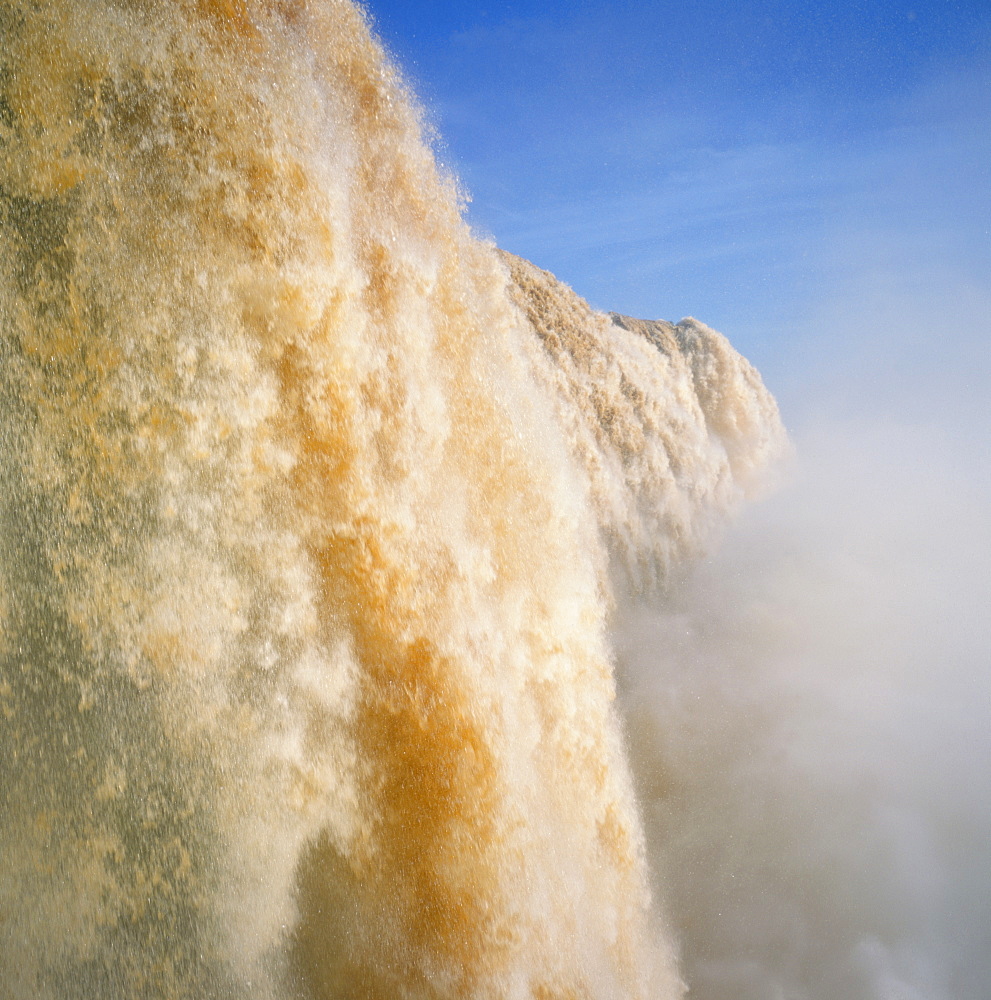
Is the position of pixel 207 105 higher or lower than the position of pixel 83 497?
higher

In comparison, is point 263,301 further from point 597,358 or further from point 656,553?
point 656,553

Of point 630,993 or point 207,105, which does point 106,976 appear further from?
point 207,105

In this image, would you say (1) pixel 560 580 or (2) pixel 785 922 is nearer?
(1) pixel 560 580

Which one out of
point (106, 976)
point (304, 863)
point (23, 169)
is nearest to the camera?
point (23, 169)

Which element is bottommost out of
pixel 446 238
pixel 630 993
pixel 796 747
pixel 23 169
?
pixel 630 993

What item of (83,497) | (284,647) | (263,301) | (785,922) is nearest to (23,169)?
(263,301)

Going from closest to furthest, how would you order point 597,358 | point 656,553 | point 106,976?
point 106,976
point 597,358
point 656,553
